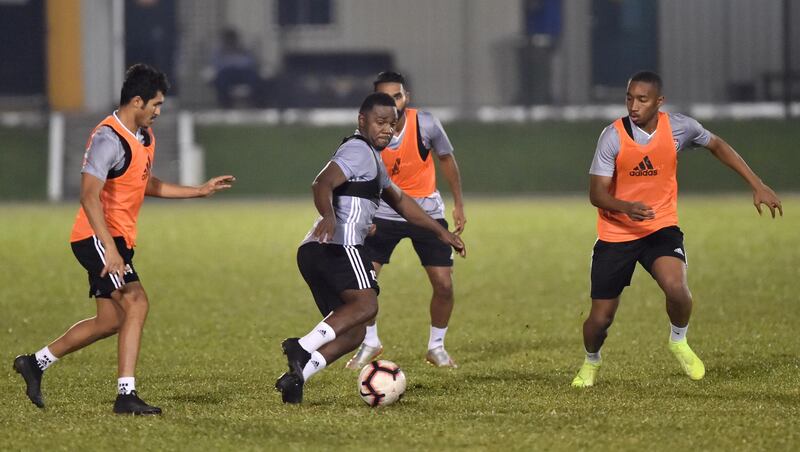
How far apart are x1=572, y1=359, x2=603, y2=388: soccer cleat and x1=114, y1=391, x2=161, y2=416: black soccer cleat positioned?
2526 millimetres

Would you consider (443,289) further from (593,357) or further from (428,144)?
(593,357)

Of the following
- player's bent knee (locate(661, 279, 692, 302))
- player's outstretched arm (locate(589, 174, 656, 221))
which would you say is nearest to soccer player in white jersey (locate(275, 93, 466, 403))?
player's outstretched arm (locate(589, 174, 656, 221))

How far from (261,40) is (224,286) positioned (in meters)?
19.5

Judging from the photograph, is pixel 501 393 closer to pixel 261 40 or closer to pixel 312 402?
pixel 312 402

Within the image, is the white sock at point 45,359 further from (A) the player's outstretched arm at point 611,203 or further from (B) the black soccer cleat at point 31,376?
(A) the player's outstretched arm at point 611,203

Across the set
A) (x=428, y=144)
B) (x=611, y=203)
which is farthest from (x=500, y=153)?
(x=611, y=203)

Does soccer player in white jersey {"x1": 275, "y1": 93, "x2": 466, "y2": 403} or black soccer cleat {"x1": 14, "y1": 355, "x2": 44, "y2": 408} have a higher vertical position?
soccer player in white jersey {"x1": 275, "y1": 93, "x2": 466, "y2": 403}

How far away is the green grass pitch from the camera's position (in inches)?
251

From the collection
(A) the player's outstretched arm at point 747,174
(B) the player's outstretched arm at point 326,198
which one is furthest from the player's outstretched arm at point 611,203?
(B) the player's outstretched arm at point 326,198

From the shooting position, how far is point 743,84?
31.7 metres

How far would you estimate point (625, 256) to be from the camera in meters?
7.92

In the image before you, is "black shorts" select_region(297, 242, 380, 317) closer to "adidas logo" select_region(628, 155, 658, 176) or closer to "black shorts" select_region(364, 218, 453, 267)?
"adidas logo" select_region(628, 155, 658, 176)

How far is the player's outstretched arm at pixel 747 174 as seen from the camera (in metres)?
7.87

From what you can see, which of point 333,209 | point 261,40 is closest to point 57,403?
point 333,209
